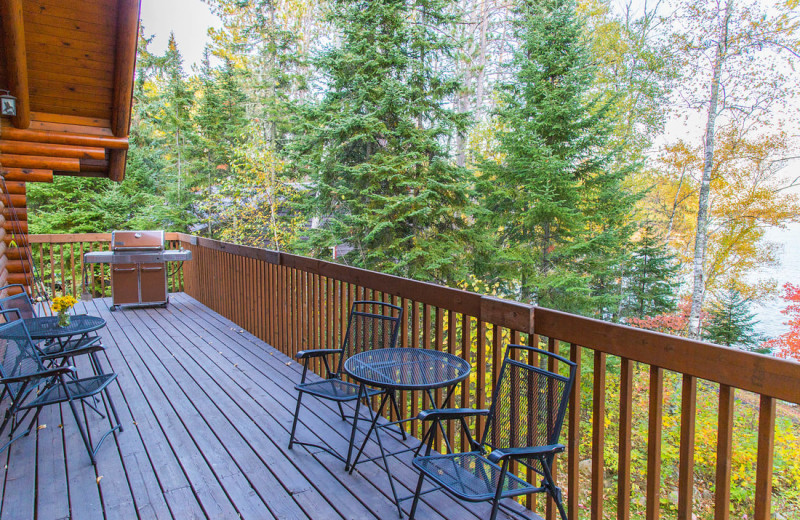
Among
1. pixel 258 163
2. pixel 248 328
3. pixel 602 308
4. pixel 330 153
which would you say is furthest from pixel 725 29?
pixel 248 328

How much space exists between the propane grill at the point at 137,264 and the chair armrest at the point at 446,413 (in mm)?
5672

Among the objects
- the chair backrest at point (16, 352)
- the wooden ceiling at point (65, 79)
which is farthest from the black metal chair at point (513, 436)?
the wooden ceiling at point (65, 79)

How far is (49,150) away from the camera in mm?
4984

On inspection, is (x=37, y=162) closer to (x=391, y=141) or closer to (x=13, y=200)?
(x=13, y=200)

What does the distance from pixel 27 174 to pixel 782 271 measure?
19498mm

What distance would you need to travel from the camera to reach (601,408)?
193cm

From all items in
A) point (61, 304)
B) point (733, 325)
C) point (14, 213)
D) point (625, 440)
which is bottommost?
point (733, 325)

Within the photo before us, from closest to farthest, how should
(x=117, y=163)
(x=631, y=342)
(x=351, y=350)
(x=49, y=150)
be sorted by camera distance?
1. (x=631, y=342)
2. (x=351, y=350)
3. (x=49, y=150)
4. (x=117, y=163)

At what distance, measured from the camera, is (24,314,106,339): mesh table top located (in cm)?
327

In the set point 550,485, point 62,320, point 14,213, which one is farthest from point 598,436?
point 14,213

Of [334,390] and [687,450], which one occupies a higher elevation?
[687,450]

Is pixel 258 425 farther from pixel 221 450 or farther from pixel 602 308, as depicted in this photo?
pixel 602 308

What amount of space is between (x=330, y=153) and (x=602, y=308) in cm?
734

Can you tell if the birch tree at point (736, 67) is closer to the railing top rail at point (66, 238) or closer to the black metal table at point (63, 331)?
the railing top rail at point (66, 238)
